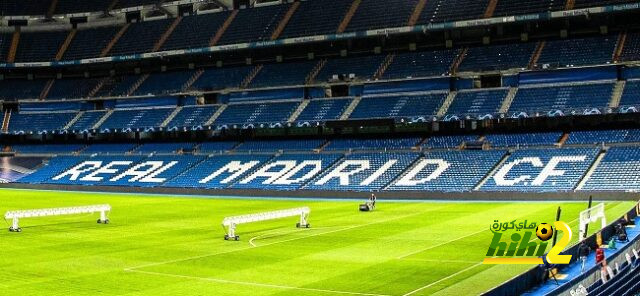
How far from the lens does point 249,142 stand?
7800 centimetres

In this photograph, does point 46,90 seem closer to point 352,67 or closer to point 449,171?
point 352,67

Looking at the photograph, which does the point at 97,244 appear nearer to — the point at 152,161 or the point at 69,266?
the point at 69,266

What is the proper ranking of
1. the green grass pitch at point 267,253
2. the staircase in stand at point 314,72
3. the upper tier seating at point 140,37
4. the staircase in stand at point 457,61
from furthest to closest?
1. the upper tier seating at point 140,37
2. the staircase in stand at point 314,72
3. the staircase in stand at point 457,61
4. the green grass pitch at point 267,253

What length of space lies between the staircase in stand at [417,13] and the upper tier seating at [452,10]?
0.40 metres

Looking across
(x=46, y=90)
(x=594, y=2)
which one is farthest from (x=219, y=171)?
(x=594, y=2)

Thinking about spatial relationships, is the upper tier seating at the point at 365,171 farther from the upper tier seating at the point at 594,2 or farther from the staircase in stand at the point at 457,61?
the upper tier seating at the point at 594,2

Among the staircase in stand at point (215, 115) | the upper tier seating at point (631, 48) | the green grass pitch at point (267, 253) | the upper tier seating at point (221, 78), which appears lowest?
the green grass pitch at point (267, 253)

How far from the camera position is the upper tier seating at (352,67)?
74438mm

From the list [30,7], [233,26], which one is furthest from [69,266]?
[30,7]

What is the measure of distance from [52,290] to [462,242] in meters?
16.6

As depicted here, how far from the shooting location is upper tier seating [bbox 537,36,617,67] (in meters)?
63.2

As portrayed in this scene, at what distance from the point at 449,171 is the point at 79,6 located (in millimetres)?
58585

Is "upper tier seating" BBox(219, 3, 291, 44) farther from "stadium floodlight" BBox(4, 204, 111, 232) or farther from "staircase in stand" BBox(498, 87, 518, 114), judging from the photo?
"stadium floodlight" BBox(4, 204, 111, 232)

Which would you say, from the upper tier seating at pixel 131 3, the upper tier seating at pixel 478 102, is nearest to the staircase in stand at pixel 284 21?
the upper tier seating at pixel 131 3
